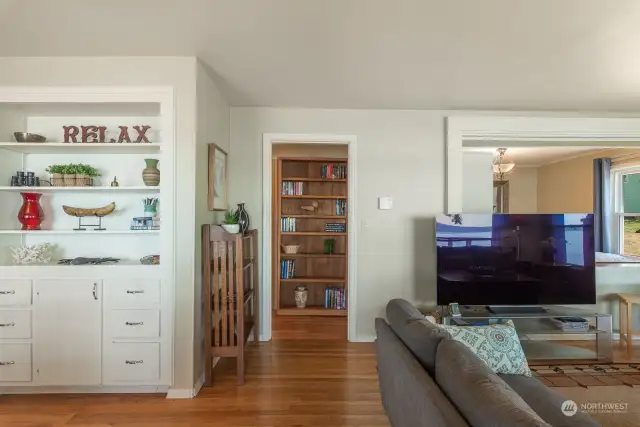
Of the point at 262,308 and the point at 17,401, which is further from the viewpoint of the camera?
the point at 262,308

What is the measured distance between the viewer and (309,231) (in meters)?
5.04

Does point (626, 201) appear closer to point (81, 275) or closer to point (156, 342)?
point (156, 342)

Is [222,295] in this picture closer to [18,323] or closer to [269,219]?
[269,219]

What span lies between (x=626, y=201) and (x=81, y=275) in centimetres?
704

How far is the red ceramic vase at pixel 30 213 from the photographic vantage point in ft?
8.86

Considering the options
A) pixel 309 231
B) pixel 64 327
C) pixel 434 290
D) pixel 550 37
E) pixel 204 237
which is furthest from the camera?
pixel 309 231

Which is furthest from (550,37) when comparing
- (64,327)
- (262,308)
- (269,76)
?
(64,327)

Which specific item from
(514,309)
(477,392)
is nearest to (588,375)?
(514,309)

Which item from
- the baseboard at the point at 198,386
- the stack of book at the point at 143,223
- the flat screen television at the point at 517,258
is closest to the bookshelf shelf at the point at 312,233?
the flat screen television at the point at 517,258

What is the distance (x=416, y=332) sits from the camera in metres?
1.74

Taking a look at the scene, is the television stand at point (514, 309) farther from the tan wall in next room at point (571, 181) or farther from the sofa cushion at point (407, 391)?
the tan wall in next room at point (571, 181)

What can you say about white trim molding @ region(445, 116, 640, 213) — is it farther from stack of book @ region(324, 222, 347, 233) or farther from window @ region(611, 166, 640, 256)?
window @ region(611, 166, 640, 256)

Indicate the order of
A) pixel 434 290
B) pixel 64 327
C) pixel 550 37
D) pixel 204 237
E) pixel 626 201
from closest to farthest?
pixel 550 37, pixel 64 327, pixel 204 237, pixel 434 290, pixel 626 201

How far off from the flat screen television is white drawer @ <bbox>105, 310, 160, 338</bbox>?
7.99ft
